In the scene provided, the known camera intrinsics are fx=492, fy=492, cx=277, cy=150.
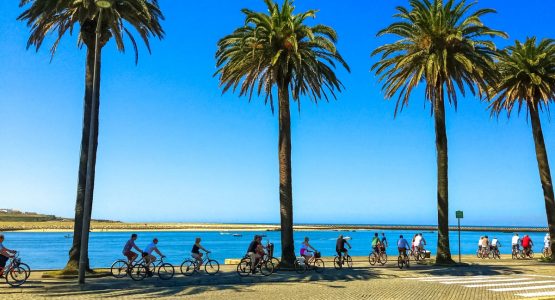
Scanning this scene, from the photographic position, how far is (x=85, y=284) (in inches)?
677

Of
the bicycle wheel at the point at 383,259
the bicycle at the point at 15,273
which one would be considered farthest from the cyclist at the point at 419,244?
the bicycle at the point at 15,273

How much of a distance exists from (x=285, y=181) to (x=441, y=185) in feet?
31.9

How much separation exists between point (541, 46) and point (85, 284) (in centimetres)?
3060

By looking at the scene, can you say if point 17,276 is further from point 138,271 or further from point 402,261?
point 402,261

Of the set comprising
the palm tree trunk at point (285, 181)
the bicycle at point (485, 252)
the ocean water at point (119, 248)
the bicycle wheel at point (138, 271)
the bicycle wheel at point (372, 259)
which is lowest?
the ocean water at point (119, 248)

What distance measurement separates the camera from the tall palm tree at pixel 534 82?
32.0 m

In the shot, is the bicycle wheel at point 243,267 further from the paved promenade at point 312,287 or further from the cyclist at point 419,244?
the cyclist at point 419,244

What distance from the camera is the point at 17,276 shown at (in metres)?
17.3

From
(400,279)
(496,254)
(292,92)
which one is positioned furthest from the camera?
(496,254)

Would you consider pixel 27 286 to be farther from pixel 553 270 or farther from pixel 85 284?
pixel 553 270

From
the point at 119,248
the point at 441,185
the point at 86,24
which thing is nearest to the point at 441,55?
the point at 441,185

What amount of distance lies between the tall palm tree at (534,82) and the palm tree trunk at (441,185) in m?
5.29

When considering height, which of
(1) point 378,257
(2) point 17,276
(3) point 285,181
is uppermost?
(3) point 285,181

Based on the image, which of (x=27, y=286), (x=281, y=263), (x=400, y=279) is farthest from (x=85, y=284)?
(x=400, y=279)
